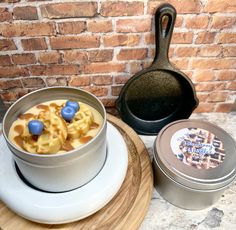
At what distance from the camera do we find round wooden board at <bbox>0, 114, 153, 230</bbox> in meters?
0.58

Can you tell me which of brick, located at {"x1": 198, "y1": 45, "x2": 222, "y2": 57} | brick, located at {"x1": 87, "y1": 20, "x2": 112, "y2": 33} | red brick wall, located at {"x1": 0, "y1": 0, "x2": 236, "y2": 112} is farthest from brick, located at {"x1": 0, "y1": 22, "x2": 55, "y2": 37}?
brick, located at {"x1": 198, "y1": 45, "x2": 222, "y2": 57}

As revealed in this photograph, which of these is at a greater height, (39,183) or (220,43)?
(220,43)

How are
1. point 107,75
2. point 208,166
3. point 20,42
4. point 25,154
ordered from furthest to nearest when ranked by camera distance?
point 107,75
point 20,42
point 208,166
point 25,154

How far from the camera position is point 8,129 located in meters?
0.56

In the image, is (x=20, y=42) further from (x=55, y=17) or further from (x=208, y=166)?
(x=208, y=166)

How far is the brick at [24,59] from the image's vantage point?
787mm

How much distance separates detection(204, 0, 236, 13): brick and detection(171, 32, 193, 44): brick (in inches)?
3.2

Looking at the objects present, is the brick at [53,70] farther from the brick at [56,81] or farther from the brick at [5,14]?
the brick at [5,14]

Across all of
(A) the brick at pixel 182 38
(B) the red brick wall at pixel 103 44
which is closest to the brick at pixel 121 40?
(B) the red brick wall at pixel 103 44

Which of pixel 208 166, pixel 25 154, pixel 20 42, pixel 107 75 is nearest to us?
pixel 25 154

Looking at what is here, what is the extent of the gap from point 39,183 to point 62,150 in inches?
3.7

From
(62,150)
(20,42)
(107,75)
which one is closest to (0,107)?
(20,42)

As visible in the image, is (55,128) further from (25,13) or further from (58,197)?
(25,13)

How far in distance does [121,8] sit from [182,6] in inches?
6.4
